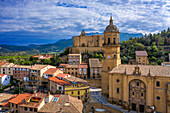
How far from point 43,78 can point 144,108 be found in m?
37.1

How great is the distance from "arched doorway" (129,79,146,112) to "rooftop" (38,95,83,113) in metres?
12.8

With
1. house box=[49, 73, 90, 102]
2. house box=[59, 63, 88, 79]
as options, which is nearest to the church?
house box=[49, 73, 90, 102]

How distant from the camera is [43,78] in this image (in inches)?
2175

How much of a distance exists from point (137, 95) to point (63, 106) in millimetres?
17771

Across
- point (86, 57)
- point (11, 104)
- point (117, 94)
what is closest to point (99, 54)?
point (86, 57)

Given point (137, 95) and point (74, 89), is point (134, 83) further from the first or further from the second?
point (74, 89)

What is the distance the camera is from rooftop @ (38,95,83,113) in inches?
1222

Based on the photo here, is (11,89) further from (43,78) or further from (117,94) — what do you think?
(117,94)

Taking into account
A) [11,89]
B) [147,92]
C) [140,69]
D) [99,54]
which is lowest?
[11,89]

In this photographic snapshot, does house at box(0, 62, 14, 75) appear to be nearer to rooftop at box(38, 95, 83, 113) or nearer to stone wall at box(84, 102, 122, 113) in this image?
rooftop at box(38, 95, 83, 113)

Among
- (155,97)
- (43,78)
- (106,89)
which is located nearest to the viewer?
(155,97)

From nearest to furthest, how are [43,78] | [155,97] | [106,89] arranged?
[155,97] < [106,89] < [43,78]

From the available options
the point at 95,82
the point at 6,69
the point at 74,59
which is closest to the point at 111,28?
the point at 95,82

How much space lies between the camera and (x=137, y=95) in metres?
34.6
